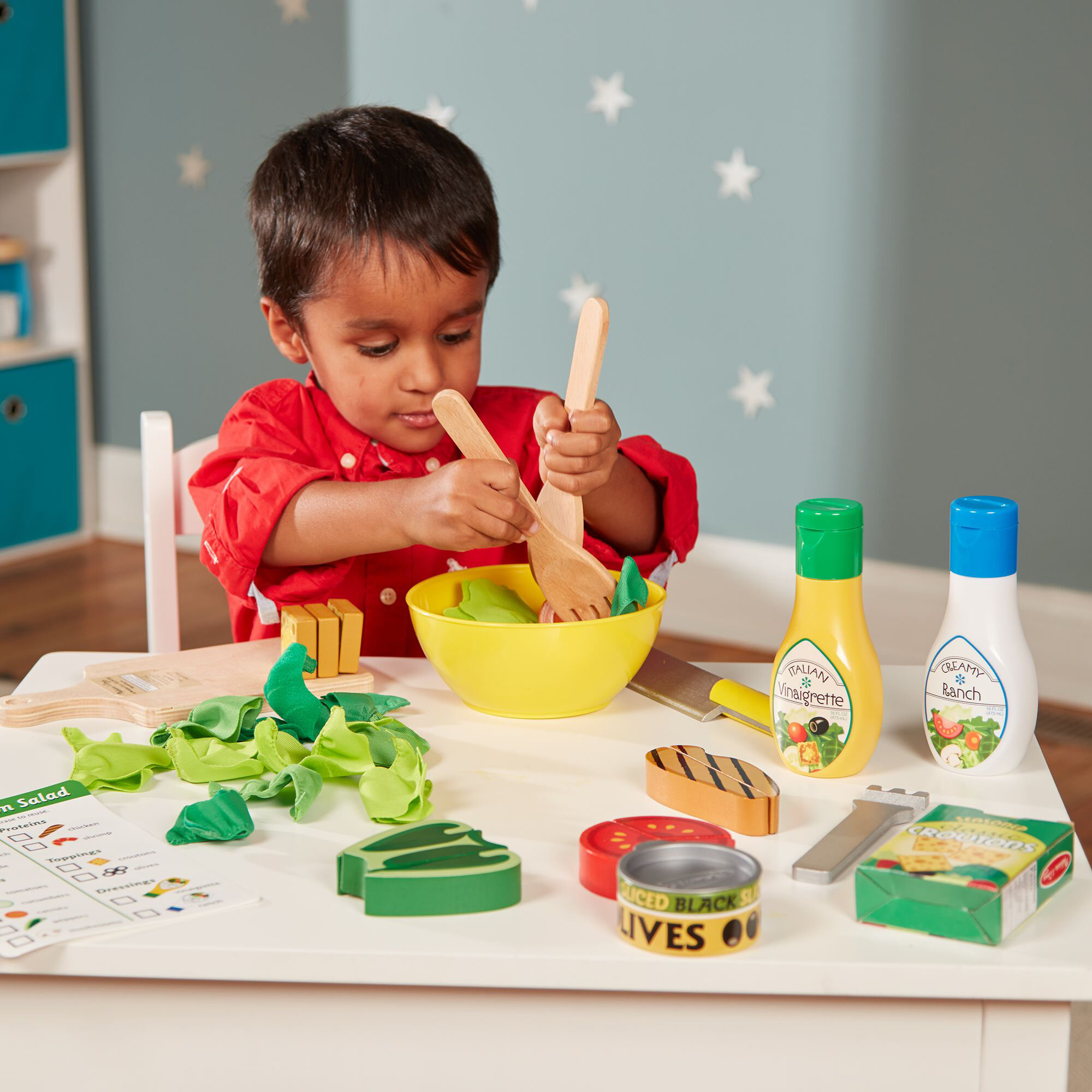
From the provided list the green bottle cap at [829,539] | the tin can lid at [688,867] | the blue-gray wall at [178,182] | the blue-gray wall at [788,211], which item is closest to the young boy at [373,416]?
the green bottle cap at [829,539]

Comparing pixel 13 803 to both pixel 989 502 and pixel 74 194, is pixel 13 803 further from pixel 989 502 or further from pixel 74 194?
pixel 74 194

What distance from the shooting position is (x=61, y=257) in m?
3.24

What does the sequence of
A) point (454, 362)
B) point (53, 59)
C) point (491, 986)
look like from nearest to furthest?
point (491, 986) → point (454, 362) → point (53, 59)

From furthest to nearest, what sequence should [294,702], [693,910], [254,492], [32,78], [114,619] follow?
[32,78] < [114,619] < [254,492] < [294,702] < [693,910]

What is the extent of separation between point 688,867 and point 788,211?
2.01 metres

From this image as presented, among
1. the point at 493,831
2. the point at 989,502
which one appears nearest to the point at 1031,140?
the point at 989,502

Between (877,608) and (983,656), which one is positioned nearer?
(983,656)

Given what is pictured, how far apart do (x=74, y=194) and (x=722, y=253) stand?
1509 mm

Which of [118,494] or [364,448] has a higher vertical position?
[364,448]

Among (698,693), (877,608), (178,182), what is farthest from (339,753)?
(178,182)

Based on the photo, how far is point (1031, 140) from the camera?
2264 millimetres

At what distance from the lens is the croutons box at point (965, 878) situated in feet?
1.99

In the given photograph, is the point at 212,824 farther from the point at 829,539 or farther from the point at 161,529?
the point at 161,529

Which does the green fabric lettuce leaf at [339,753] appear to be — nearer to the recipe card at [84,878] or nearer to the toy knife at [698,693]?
the recipe card at [84,878]
